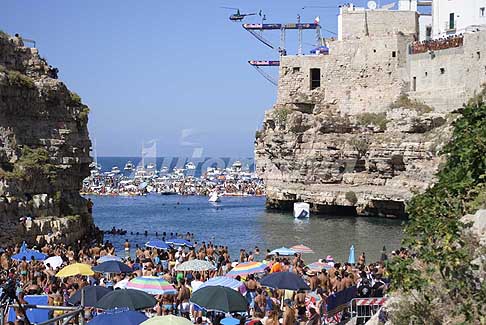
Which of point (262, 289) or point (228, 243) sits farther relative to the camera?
point (228, 243)

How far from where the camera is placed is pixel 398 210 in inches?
1999

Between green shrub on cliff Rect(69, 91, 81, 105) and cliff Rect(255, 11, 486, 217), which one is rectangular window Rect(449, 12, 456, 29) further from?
green shrub on cliff Rect(69, 91, 81, 105)

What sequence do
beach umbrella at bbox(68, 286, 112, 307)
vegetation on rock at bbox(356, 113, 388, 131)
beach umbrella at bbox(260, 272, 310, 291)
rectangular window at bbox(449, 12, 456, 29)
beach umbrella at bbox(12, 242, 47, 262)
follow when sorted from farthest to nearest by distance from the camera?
rectangular window at bbox(449, 12, 456, 29) < vegetation on rock at bbox(356, 113, 388, 131) < beach umbrella at bbox(12, 242, 47, 262) < beach umbrella at bbox(260, 272, 310, 291) < beach umbrella at bbox(68, 286, 112, 307)

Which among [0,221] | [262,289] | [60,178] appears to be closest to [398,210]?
[60,178]

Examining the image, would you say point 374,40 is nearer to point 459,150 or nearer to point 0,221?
point 0,221

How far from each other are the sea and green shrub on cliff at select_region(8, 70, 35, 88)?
9.37 m

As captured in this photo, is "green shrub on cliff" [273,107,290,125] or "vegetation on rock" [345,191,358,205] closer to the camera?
"vegetation on rock" [345,191,358,205]

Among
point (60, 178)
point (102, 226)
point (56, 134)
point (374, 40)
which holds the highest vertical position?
point (374, 40)

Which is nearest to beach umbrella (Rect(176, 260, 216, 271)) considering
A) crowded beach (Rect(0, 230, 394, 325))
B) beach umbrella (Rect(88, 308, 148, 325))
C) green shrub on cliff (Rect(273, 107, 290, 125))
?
crowded beach (Rect(0, 230, 394, 325))

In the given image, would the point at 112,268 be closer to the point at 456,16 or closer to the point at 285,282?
the point at 285,282

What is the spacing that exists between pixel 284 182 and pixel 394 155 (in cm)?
1175

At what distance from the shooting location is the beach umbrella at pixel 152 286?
51.8 feet

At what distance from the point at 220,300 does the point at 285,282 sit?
2.79 meters

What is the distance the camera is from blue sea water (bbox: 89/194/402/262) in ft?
122
